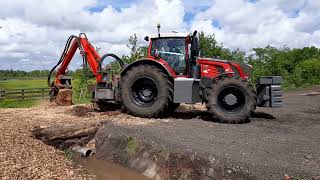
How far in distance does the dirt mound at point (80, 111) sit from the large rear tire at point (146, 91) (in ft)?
4.44

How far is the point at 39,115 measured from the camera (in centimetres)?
1212

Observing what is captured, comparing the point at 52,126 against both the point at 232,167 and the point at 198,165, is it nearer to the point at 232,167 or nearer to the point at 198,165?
the point at 198,165

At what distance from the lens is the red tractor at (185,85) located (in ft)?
35.4

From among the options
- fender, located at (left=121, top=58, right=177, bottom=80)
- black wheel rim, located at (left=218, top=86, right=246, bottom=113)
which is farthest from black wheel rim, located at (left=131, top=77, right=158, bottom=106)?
black wheel rim, located at (left=218, top=86, right=246, bottom=113)

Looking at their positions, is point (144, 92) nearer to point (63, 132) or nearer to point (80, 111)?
point (80, 111)

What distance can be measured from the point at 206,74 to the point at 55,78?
6.27 meters

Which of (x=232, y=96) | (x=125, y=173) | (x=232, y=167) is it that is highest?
(x=232, y=96)

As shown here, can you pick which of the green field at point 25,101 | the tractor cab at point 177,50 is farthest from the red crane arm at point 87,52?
the green field at point 25,101

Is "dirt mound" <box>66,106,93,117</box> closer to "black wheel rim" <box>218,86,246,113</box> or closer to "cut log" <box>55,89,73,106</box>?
"cut log" <box>55,89,73,106</box>

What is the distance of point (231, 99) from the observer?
1085 centimetres

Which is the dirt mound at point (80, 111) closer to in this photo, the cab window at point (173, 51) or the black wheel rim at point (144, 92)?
the black wheel rim at point (144, 92)

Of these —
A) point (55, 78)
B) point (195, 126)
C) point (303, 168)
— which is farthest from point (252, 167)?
point (55, 78)

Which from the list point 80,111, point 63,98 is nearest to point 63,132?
point 80,111

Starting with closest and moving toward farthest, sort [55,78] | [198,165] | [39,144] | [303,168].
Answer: [303,168] → [198,165] → [39,144] → [55,78]
